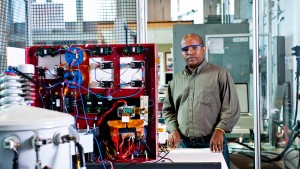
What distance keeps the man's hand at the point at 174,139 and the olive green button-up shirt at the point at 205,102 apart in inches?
3.3

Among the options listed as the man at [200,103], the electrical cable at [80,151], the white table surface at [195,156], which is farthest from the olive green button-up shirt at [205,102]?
the electrical cable at [80,151]

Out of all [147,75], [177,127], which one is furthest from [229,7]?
[147,75]

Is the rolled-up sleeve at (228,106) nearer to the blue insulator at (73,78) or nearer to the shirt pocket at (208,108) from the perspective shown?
the shirt pocket at (208,108)

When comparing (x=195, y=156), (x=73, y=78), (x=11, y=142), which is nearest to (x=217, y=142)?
(x=195, y=156)

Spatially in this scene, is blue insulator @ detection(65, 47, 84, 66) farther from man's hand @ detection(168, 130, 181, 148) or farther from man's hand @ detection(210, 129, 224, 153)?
man's hand @ detection(210, 129, 224, 153)

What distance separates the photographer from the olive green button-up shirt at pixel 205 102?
8.97 ft

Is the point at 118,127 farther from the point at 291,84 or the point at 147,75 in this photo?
the point at 291,84

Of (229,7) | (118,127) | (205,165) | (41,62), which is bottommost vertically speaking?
(205,165)

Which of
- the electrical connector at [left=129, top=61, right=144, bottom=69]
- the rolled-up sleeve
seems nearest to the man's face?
the rolled-up sleeve

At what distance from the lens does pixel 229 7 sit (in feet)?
16.6

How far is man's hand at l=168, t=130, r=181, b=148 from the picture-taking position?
273cm

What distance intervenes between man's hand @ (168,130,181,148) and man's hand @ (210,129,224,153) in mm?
323

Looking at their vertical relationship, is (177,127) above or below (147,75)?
below

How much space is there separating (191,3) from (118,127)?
188 inches
